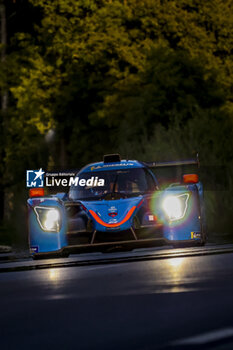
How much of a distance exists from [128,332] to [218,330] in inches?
27.5

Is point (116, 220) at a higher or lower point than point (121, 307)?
higher

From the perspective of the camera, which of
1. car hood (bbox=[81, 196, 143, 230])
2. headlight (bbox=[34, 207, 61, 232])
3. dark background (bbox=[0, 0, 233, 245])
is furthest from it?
dark background (bbox=[0, 0, 233, 245])

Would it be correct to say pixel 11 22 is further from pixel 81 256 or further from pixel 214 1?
pixel 81 256

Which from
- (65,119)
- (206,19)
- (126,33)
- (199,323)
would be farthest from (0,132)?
(199,323)

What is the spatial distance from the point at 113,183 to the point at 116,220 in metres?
2.39

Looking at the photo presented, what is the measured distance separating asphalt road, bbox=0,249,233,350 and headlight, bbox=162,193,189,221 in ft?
3.41

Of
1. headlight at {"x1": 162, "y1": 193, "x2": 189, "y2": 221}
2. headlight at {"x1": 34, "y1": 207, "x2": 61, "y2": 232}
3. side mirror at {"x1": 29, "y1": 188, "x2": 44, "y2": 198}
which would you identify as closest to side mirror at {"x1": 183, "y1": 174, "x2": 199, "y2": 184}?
headlight at {"x1": 162, "y1": 193, "x2": 189, "y2": 221}

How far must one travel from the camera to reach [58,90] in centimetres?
4625

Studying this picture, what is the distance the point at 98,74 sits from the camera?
45.8 m

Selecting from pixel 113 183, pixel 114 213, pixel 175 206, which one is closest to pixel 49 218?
pixel 114 213

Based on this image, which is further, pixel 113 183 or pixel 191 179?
pixel 113 183

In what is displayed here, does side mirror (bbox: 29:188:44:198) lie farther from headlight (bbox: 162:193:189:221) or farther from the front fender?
headlight (bbox: 162:193:189:221)

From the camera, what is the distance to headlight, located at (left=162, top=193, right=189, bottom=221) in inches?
627

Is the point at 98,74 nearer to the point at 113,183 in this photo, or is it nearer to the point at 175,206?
the point at 113,183
